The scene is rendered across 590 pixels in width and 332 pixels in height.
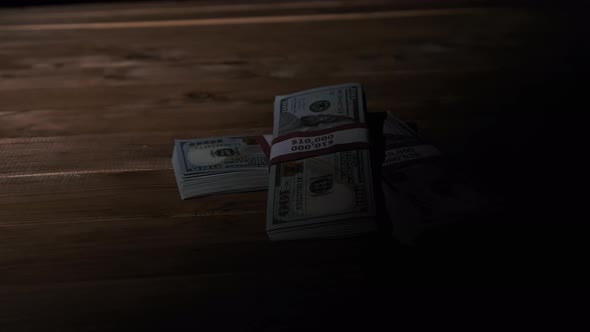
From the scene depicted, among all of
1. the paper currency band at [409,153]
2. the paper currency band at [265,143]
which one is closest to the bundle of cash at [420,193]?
the paper currency band at [409,153]

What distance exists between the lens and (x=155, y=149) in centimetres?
166

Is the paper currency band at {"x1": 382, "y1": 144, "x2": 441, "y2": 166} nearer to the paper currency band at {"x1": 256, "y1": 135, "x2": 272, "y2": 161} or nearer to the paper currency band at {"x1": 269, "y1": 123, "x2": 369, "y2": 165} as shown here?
the paper currency band at {"x1": 269, "y1": 123, "x2": 369, "y2": 165}

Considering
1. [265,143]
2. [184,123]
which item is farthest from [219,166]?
[184,123]

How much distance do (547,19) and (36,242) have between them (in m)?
1.94

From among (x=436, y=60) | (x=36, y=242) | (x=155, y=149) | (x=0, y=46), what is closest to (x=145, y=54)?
(x=0, y=46)

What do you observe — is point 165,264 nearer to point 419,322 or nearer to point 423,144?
point 419,322

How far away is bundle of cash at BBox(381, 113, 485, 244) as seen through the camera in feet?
4.08

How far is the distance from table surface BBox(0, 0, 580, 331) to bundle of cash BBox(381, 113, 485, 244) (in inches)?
3.3

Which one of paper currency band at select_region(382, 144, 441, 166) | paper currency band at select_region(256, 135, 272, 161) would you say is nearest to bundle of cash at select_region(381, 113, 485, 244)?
paper currency band at select_region(382, 144, 441, 166)

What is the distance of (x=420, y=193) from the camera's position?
51.3 inches

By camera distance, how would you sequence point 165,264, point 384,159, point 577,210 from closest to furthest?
point 165,264
point 577,210
point 384,159

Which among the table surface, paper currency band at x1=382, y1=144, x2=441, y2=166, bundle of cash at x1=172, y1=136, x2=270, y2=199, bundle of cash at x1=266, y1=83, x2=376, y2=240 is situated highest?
bundle of cash at x1=266, y1=83, x2=376, y2=240

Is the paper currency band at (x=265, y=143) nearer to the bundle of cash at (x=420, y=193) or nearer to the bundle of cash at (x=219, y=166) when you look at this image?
the bundle of cash at (x=219, y=166)

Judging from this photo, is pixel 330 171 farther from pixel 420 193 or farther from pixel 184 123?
pixel 184 123
